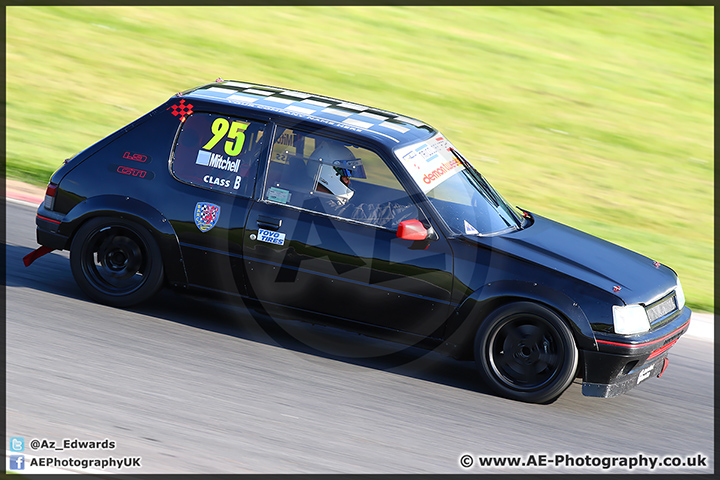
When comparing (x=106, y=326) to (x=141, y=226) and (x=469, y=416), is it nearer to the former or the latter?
(x=141, y=226)

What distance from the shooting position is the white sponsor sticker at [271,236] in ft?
18.7

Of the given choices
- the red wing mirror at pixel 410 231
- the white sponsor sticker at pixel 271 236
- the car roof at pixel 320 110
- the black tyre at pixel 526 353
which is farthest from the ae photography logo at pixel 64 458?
the car roof at pixel 320 110

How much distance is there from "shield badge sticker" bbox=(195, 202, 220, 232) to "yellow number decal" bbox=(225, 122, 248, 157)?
44 cm

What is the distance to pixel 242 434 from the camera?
15.3 ft

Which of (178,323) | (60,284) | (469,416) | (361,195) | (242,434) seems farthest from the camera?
(60,284)

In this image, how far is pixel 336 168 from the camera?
5.79 meters

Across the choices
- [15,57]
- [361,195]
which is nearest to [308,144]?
[361,195]

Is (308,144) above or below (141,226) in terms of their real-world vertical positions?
above

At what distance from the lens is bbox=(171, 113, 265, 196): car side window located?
584 cm

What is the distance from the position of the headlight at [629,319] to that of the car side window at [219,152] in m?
2.81

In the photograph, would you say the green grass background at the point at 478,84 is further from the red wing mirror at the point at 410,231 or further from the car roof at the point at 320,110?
the red wing mirror at the point at 410,231

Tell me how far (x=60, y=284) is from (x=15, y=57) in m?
8.72

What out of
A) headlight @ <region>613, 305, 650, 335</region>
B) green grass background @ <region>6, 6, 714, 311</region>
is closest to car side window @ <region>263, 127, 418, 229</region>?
headlight @ <region>613, 305, 650, 335</region>

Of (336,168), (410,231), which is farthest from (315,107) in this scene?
(410,231)
